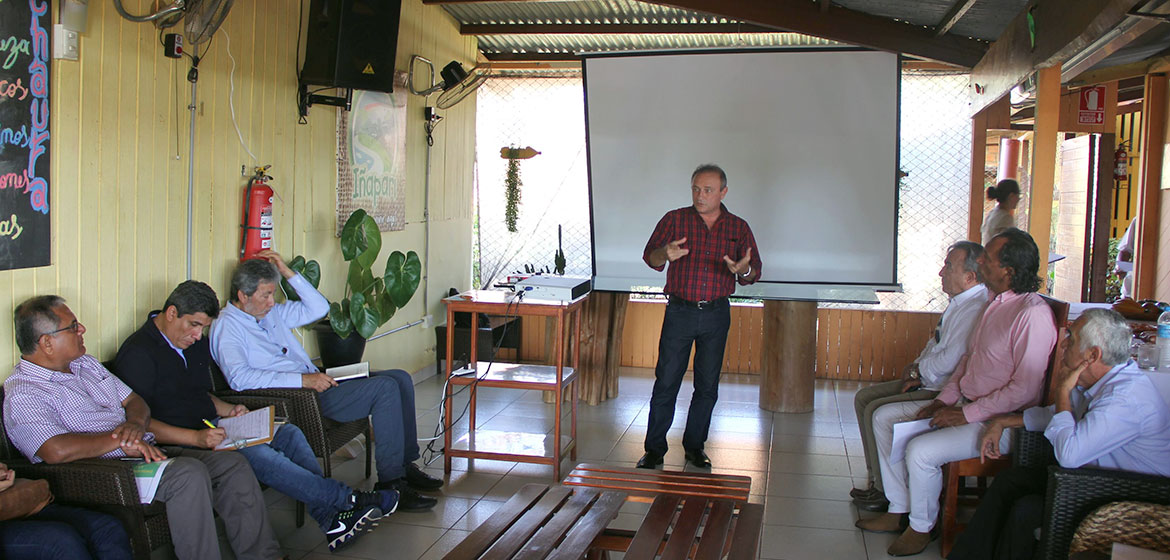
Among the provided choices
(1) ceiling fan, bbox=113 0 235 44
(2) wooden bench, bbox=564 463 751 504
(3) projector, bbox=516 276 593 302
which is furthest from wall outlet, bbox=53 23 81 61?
(2) wooden bench, bbox=564 463 751 504

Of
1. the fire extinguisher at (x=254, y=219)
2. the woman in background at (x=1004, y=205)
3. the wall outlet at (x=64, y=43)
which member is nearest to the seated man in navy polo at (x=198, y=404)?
the fire extinguisher at (x=254, y=219)

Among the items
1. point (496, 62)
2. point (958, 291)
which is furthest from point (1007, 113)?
point (496, 62)

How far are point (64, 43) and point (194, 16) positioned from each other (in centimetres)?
73

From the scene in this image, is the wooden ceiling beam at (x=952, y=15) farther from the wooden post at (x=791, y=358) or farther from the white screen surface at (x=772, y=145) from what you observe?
the wooden post at (x=791, y=358)

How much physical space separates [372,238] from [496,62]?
3.14 metres

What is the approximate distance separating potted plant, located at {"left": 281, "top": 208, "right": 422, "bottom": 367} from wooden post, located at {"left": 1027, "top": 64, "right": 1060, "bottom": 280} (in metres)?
3.31

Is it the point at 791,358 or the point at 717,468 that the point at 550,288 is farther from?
the point at 791,358

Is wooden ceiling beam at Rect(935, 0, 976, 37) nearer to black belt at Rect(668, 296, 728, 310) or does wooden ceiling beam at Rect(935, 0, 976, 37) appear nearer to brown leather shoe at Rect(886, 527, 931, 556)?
black belt at Rect(668, 296, 728, 310)

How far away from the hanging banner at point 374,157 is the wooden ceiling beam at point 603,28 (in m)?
1.31

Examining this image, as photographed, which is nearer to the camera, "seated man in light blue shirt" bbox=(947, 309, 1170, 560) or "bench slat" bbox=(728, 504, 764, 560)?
"bench slat" bbox=(728, 504, 764, 560)

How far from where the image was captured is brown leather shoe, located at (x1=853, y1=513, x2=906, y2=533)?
12.6 feet

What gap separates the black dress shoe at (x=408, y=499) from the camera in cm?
401

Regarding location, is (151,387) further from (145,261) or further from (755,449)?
(755,449)

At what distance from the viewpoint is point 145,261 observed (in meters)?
3.74
